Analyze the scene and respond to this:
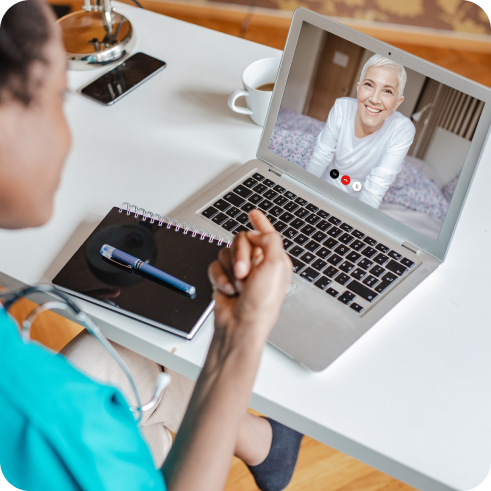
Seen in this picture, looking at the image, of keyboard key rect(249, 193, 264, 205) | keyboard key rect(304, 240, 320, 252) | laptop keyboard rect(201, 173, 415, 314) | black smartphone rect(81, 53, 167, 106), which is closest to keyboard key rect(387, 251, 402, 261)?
laptop keyboard rect(201, 173, 415, 314)

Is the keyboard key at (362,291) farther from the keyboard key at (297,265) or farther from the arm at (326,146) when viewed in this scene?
the arm at (326,146)

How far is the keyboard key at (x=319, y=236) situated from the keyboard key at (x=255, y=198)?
109 millimetres

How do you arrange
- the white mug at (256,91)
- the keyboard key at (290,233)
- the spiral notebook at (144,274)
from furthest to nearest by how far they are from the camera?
1. the white mug at (256,91)
2. the keyboard key at (290,233)
3. the spiral notebook at (144,274)

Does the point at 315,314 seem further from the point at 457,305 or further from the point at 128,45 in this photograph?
the point at 128,45

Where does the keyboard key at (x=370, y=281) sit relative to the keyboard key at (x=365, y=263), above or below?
below

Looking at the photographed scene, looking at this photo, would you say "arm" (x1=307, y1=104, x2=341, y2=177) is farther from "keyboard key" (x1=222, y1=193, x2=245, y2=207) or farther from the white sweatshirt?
"keyboard key" (x1=222, y1=193, x2=245, y2=207)

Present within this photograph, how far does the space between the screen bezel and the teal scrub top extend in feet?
1.61

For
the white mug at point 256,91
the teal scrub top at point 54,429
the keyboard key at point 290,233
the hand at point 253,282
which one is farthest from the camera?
the white mug at point 256,91

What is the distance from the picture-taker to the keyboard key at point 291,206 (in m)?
0.80

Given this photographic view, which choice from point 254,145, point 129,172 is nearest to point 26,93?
point 129,172

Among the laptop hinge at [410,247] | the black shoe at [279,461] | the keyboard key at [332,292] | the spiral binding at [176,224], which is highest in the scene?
the laptop hinge at [410,247]

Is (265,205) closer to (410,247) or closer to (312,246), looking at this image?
(312,246)

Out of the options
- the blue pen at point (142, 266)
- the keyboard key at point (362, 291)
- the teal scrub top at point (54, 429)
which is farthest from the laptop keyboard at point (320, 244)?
the teal scrub top at point (54, 429)

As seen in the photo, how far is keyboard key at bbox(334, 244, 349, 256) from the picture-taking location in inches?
29.3
